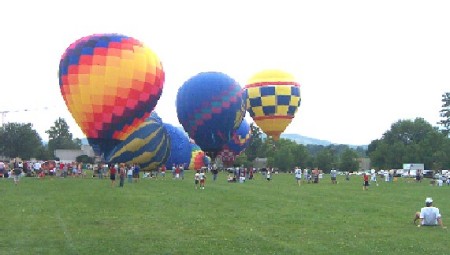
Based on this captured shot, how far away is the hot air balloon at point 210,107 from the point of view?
55844 millimetres

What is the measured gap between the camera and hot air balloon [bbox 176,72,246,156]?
55.8m

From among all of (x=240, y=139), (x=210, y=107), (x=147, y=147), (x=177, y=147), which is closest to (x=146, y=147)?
(x=147, y=147)

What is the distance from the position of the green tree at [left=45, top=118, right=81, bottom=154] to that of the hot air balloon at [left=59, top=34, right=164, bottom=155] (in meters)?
124

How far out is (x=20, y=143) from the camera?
121m

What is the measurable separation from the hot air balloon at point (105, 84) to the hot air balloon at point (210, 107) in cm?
1388

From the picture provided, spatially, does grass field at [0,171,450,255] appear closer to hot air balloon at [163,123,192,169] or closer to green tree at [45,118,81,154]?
hot air balloon at [163,123,192,169]

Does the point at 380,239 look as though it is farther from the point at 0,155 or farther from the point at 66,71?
the point at 0,155

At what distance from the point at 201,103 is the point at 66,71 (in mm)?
17131

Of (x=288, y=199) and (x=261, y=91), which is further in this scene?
(x=261, y=91)

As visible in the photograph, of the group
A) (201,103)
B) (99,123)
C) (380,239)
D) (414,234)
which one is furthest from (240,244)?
(201,103)

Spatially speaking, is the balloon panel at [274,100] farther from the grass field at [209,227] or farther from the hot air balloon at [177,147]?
the grass field at [209,227]

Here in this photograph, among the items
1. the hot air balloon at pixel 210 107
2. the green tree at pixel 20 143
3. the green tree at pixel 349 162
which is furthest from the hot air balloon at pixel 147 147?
the green tree at pixel 20 143

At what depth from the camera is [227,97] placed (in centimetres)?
5644

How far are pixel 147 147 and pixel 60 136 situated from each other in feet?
401
